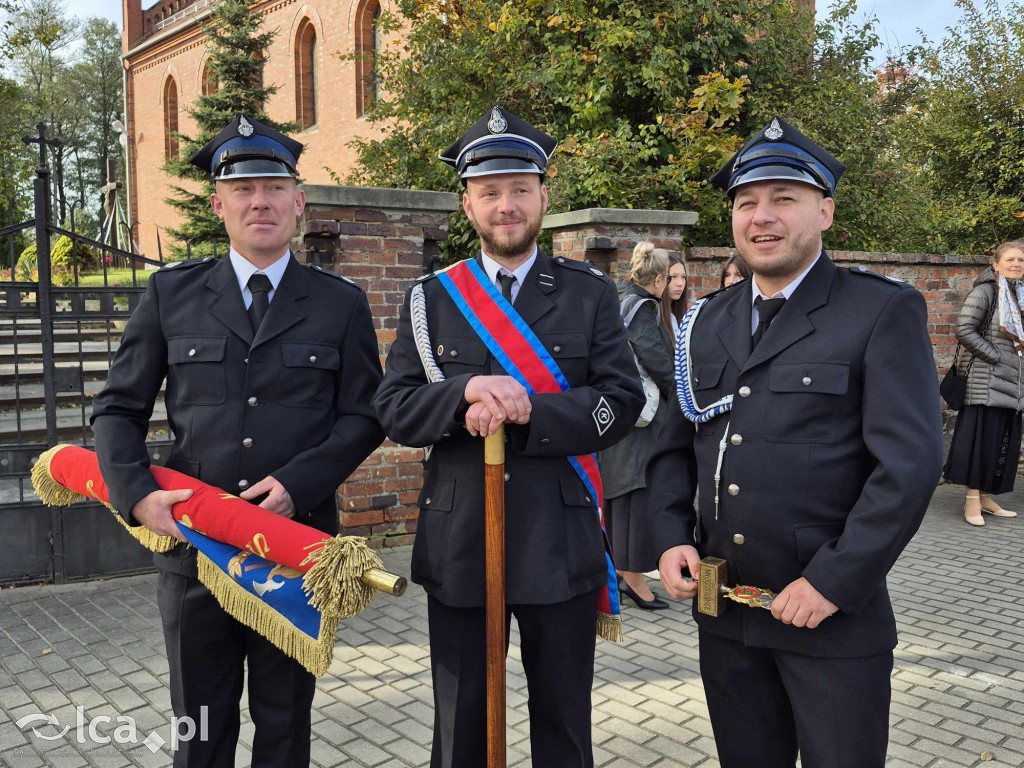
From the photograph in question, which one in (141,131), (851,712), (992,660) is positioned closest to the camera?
(851,712)

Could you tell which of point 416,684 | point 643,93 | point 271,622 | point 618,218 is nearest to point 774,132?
point 271,622

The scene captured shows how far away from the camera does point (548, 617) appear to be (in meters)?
2.53

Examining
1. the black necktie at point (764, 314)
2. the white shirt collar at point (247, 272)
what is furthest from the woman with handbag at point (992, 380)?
the white shirt collar at point (247, 272)

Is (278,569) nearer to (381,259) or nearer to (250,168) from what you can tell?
(250,168)

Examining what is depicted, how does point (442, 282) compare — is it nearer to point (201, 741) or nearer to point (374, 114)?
point (201, 741)

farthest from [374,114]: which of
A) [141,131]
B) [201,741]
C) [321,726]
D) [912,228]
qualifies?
[141,131]

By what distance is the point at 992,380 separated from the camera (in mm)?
6965

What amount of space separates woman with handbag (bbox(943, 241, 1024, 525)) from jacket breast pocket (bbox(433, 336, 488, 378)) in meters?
5.76

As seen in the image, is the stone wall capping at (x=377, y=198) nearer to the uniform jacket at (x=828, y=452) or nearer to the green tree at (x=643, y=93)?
the green tree at (x=643, y=93)

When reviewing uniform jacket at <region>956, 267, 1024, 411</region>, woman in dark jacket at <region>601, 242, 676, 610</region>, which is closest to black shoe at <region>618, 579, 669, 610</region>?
woman in dark jacket at <region>601, 242, 676, 610</region>

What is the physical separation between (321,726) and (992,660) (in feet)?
10.9

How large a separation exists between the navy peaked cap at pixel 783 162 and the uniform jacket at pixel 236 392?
135 cm

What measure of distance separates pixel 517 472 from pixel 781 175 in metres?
1.10

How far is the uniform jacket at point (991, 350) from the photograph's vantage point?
6898 millimetres
